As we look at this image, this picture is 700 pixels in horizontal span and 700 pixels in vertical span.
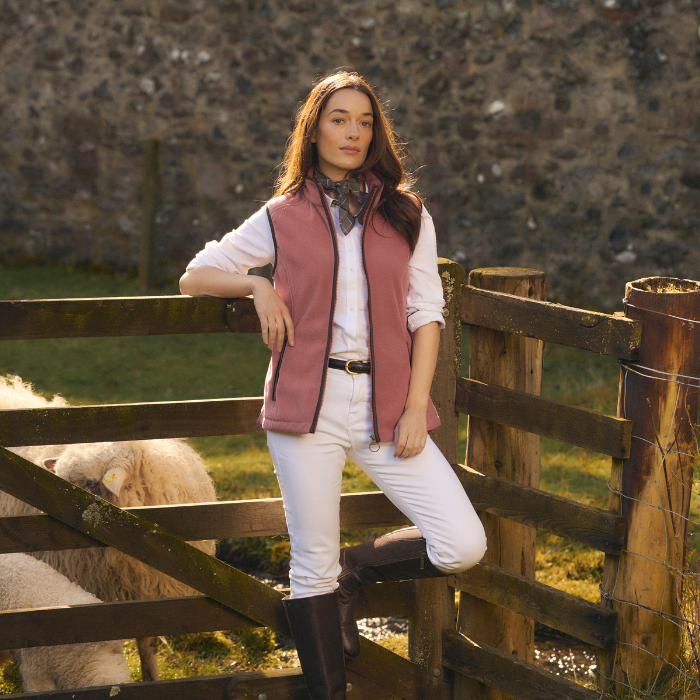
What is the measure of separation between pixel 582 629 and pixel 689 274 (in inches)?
217

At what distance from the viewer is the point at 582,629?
273 cm

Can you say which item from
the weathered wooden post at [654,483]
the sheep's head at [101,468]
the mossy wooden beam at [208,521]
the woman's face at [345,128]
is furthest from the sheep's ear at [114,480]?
the weathered wooden post at [654,483]

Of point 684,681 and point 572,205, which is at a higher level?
point 572,205

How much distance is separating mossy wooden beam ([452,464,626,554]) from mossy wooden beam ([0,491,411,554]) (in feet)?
0.95

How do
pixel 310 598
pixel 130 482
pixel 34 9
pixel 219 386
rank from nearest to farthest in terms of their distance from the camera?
pixel 310 598 < pixel 130 482 < pixel 219 386 < pixel 34 9

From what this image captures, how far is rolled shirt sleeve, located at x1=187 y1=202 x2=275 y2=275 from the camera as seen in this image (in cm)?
254

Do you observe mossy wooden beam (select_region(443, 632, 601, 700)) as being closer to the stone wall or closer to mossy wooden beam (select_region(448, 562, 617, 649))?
mossy wooden beam (select_region(448, 562, 617, 649))

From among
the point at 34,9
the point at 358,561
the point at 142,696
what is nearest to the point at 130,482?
the point at 142,696

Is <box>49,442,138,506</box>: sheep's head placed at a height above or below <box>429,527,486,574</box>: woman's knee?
below

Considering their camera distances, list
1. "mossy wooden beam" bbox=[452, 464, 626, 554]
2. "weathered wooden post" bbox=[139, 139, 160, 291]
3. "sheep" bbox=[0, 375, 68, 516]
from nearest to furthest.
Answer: "mossy wooden beam" bbox=[452, 464, 626, 554]
"sheep" bbox=[0, 375, 68, 516]
"weathered wooden post" bbox=[139, 139, 160, 291]

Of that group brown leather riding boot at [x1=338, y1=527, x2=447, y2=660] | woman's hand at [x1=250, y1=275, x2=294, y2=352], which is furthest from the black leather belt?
brown leather riding boot at [x1=338, y1=527, x2=447, y2=660]

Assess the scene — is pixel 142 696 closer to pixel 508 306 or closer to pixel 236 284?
pixel 236 284

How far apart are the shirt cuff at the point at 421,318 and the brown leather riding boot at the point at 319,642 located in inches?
32.9

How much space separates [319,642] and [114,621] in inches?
27.4
